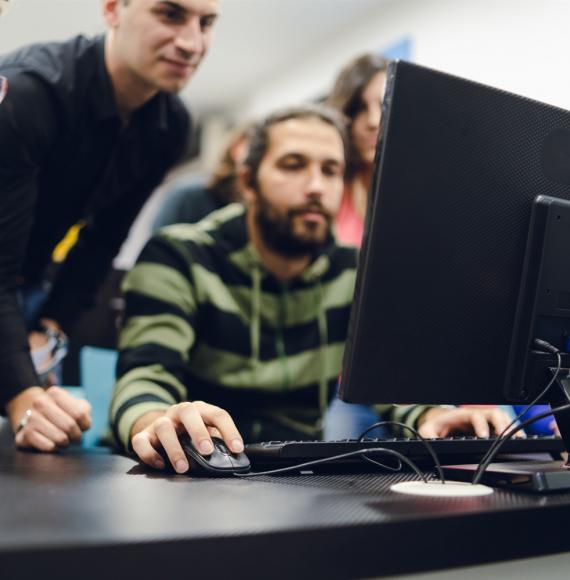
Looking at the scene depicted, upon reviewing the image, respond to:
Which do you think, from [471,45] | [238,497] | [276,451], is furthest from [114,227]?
[471,45]

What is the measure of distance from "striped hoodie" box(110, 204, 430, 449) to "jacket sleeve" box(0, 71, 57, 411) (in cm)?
16

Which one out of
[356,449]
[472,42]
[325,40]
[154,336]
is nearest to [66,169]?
[154,336]

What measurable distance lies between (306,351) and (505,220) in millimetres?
726

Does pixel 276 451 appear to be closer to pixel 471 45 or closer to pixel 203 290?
pixel 203 290

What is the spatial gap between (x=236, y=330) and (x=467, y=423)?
478 mm

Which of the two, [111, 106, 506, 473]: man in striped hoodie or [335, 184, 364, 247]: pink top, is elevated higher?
[335, 184, 364, 247]: pink top

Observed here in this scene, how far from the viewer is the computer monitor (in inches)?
24.7

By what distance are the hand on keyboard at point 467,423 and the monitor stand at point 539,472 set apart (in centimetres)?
11

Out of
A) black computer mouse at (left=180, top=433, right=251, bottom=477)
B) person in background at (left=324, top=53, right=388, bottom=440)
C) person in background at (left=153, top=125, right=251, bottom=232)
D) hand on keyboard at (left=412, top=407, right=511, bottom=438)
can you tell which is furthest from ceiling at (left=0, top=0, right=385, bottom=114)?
black computer mouse at (left=180, top=433, right=251, bottom=477)

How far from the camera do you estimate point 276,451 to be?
71 centimetres

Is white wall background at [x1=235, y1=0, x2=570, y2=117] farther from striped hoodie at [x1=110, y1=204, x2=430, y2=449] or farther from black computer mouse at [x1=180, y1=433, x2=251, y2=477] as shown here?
black computer mouse at [x1=180, y1=433, x2=251, y2=477]

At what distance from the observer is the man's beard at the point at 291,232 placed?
142 centimetres

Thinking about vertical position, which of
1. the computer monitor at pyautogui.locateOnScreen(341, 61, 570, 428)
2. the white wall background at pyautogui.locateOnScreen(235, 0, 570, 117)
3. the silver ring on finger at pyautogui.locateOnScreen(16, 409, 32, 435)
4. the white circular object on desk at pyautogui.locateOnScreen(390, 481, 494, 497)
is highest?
the white wall background at pyautogui.locateOnScreen(235, 0, 570, 117)

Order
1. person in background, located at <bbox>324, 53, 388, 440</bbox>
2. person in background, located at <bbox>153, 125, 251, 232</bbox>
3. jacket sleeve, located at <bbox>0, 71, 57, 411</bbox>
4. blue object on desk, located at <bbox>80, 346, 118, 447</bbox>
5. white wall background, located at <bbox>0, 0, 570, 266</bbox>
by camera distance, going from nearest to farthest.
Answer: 1. jacket sleeve, located at <bbox>0, 71, 57, 411</bbox>
2. blue object on desk, located at <bbox>80, 346, 118, 447</bbox>
3. person in background, located at <bbox>324, 53, 388, 440</bbox>
4. person in background, located at <bbox>153, 125, 251, 232</bbox>
5. white wall background, located at <bbox>0, 0, 570, 266</bbox>
